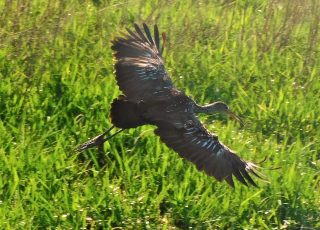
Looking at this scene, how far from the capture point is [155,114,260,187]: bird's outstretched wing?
18.4 ft

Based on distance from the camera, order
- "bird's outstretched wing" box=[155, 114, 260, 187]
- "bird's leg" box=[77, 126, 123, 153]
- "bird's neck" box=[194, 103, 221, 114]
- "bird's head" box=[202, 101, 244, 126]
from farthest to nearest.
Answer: "bird's head" box=[202, 101, 244, 126] < "bird's neck" box=[194, 103, 221, 114] < "bird's leg" box=[77, 126, 123, 153] < "bird's outstretched wing" box=[155, 114, 260, 187]

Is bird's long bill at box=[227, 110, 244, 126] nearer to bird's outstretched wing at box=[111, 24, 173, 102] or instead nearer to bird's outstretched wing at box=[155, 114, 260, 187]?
bird's outstretched wing at box=[111, 24, 173, 102]

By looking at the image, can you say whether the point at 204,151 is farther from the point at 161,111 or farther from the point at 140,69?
the point at 140,69

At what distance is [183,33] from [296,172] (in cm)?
190

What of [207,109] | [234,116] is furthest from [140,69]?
[234,116]

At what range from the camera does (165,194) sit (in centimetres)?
579

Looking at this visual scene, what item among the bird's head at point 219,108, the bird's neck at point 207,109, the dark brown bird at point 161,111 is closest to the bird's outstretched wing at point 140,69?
the dark brown bird at point 161,111

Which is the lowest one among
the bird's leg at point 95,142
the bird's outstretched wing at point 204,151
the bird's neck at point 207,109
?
the bird's leg at point 95,142

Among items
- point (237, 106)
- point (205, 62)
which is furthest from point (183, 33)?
point (237, 106)

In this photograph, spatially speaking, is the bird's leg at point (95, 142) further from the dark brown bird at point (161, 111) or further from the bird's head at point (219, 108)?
the bird's head at point (219, 108)

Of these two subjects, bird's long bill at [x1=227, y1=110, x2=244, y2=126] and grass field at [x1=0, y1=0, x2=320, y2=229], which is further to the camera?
bird's long bill at [x1=227, y1=110, x2=244, y2=126]

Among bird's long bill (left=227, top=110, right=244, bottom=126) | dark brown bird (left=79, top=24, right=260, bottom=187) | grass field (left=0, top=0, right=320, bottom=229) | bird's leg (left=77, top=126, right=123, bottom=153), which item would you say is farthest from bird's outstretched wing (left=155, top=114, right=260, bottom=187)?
bird's long bill (left=227, top=110, right=244, bottom=126)

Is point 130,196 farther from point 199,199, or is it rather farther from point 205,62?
point 205,62

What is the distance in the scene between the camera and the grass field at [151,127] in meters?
5.71
